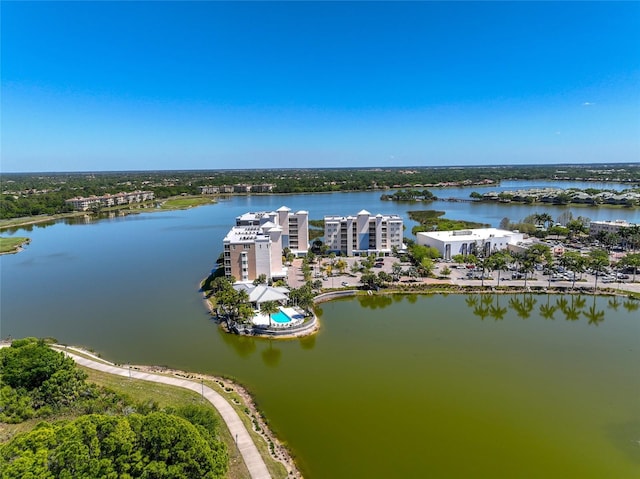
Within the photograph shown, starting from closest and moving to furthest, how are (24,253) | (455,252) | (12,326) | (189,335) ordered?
(189,335), (12,326), (455,252), (24,253)

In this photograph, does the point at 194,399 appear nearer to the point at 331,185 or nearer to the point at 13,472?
the point at 13,472

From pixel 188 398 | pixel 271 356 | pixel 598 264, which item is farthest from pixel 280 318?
pixel 598 264

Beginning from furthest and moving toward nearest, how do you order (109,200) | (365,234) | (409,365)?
(109,200) → (365,234) → (409,365)

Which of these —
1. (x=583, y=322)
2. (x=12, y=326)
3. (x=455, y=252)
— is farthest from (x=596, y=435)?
(x=12, y=326)

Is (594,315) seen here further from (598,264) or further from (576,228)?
(576,228)

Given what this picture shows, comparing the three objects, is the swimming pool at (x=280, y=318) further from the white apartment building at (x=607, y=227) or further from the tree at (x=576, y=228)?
the tree at (x=576, y=228)

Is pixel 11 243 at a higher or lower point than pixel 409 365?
higher

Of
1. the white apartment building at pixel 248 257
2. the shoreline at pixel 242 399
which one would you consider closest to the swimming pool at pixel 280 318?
the shoreline at pixel 242 399

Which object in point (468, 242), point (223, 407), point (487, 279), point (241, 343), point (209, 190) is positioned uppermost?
point (209, 190)
